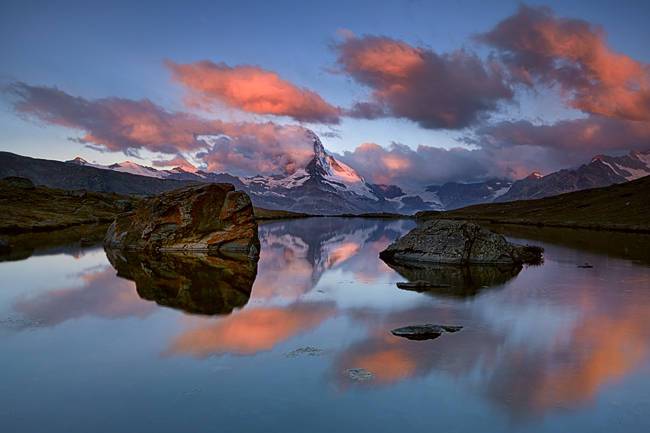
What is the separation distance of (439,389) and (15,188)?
140050 mm

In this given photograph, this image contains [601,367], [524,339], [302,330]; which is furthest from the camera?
[302,330]

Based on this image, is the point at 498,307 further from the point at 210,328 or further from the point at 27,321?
the point at 27,321

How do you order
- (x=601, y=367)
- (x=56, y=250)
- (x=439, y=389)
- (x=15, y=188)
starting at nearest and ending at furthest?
(x=439, y=389), (x=601, y=367), (x=56, y=250), (x=15, y=188)

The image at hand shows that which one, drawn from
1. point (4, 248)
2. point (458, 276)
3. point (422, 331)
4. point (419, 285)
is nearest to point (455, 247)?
point (458, 276)

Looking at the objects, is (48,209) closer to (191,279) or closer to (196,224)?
(196,224)

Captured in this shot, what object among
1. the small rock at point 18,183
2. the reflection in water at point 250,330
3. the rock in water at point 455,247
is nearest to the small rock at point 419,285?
the reflection in water at point 250,330

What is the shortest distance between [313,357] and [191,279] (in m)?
16.8

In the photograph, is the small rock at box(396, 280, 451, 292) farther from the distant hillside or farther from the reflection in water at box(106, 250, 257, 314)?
the distant hillside

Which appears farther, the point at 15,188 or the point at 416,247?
the point at 15,188

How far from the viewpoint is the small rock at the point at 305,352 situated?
53.2 ft

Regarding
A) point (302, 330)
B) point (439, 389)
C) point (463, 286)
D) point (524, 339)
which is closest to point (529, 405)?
point (439, 389)

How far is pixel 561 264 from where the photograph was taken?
4256 cm

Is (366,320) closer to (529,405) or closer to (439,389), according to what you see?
(439,389)

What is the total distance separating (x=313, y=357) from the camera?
15898mm
